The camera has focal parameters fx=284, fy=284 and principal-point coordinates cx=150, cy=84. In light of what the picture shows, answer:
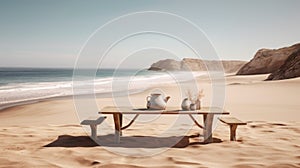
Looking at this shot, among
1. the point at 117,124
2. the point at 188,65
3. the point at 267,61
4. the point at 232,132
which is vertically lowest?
the point at 232,132

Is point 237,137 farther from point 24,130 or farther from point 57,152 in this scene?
point 24,130

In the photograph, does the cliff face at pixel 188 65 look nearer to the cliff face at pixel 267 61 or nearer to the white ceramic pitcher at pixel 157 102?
the cliff face at pixel 267 61

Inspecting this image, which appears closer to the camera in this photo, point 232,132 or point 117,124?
point 117,124

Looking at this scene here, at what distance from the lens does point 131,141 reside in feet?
16.1

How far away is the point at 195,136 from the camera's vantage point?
5352mm

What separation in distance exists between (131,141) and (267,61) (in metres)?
44.8

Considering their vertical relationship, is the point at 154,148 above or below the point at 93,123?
below

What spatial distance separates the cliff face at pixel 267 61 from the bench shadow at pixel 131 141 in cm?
4112

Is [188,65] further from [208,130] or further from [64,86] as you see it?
[208,130]

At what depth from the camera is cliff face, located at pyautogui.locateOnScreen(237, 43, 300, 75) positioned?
4245 cm

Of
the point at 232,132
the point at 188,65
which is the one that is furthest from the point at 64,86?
the point at 188,65

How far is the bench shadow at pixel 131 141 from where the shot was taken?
4606mm

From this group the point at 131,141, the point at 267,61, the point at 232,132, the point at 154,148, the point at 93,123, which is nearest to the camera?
the point at 154,148

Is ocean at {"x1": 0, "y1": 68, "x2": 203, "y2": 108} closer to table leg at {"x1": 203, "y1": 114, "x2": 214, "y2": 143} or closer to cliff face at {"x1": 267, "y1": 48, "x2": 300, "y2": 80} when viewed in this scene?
table leg at {"x1": 203, "y1": 114, "x2": 214, "y2": 143}
